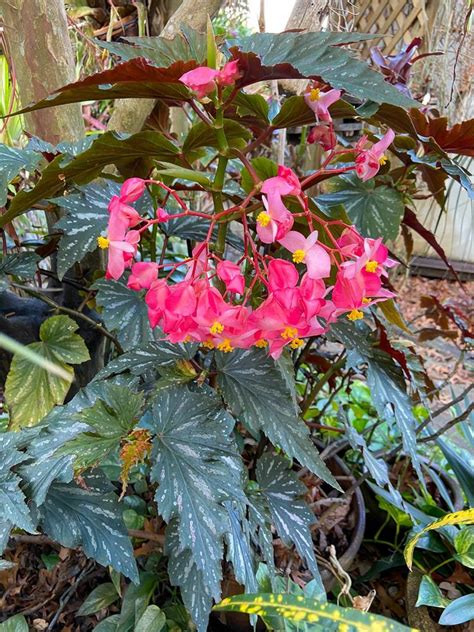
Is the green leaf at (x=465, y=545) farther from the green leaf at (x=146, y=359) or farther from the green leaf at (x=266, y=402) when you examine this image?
the green leaf at (x=146, y=359)

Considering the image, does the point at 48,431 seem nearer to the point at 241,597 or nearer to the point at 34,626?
the point at 241,597

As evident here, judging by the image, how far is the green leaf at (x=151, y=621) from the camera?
0.62 m

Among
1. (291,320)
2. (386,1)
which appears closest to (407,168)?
(291,320)

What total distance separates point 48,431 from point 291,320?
1.02ft

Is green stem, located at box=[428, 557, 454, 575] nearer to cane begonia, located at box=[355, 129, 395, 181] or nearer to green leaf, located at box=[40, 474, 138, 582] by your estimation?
green leaf, located at box=[40, 474, 138, 582]

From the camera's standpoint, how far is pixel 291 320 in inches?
17.2

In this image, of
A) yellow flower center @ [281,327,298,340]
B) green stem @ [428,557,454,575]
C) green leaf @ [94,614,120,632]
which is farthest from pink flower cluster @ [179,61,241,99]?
green stem @ [428,557,454,575]

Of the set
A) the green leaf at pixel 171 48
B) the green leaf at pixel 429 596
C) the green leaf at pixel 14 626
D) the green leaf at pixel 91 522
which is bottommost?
the green leaf at pixel 429 596

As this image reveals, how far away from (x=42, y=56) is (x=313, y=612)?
82cm

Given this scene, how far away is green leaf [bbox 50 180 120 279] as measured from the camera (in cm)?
59

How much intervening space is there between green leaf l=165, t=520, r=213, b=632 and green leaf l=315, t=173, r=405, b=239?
491 mm

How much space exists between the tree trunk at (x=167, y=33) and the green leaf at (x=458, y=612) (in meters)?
0.91

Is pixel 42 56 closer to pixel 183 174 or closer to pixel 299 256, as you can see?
pixel 183 174

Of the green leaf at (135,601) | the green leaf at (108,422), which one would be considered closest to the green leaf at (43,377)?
the green leaf at (108,422)
